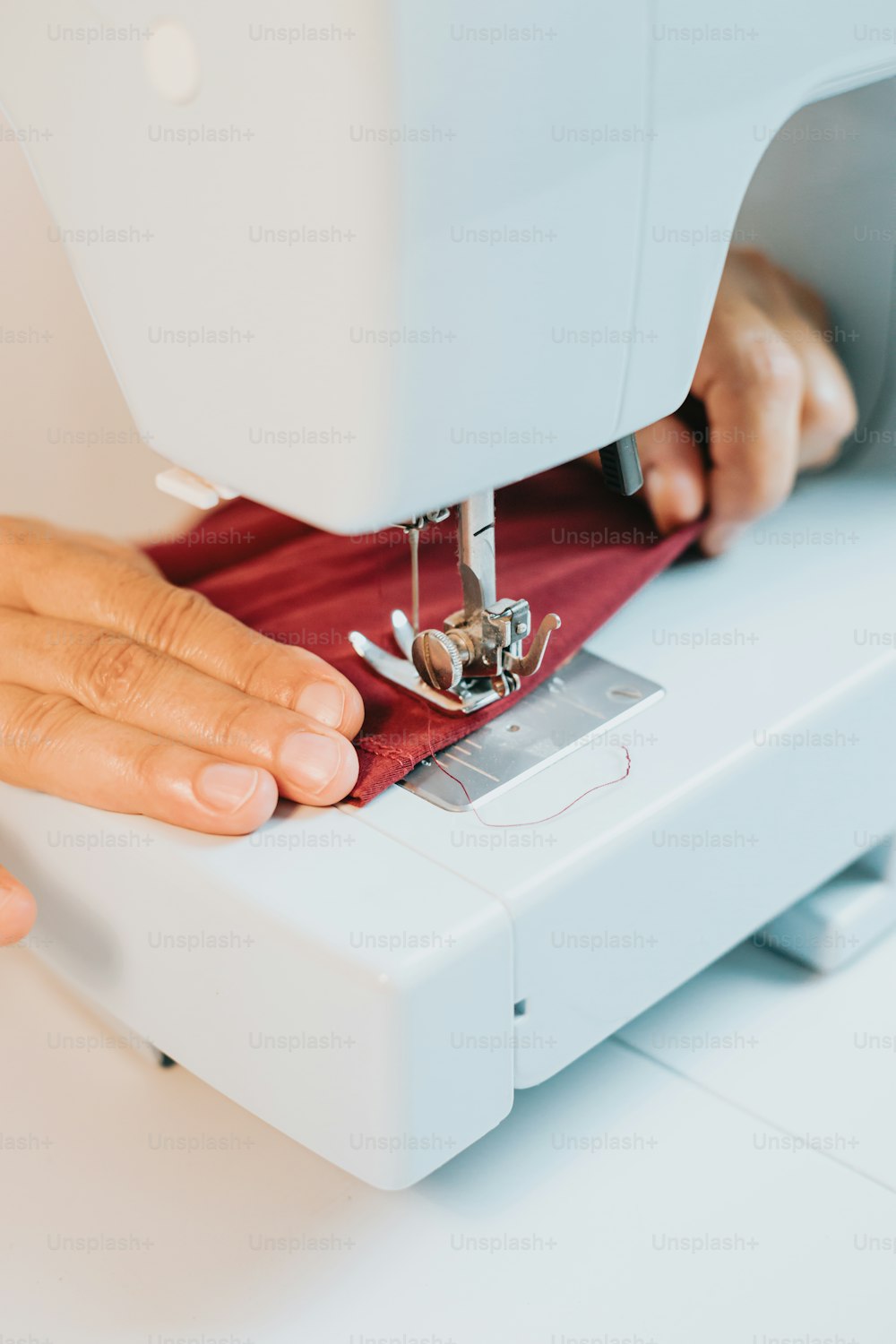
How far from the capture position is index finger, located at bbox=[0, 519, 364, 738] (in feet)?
2.54

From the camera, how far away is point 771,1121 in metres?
0.87

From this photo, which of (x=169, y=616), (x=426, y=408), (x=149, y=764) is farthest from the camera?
(x=169, y=616)

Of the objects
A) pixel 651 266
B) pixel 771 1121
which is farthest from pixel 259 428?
pixel 771 1121

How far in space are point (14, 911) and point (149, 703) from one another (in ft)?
0.43

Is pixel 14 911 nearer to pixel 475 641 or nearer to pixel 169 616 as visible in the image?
pixel 169 616

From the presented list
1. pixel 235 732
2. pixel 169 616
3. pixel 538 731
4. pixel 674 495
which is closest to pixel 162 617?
pixel 169 616

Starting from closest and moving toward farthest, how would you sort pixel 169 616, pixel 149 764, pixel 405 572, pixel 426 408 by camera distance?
pixel 426 408 → pixel 149 764 → pixel 169 616 → pixel 405 572

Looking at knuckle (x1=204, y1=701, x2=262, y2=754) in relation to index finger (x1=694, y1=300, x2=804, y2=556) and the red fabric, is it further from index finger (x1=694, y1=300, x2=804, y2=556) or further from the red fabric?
index finger (x1=694, y1=300, x2=804, y2=556)

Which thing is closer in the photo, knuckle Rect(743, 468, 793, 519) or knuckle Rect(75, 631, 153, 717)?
knuckle Rect(75, 631, 153, 717)

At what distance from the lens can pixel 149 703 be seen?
Answer: 30.5 inches

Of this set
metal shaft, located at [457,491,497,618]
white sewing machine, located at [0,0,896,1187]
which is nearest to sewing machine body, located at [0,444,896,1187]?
white sewing machine, located at [0,0,896,1187]

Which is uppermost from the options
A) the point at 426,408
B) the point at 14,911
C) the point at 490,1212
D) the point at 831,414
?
the point at 426,408

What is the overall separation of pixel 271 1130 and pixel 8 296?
68 cm

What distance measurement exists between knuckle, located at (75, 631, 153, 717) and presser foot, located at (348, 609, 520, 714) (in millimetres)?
131
